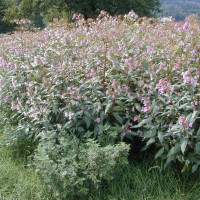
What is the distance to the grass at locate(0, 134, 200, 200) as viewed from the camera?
254 cm

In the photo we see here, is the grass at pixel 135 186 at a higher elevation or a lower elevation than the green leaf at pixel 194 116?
lower

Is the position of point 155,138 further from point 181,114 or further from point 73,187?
point 73,187

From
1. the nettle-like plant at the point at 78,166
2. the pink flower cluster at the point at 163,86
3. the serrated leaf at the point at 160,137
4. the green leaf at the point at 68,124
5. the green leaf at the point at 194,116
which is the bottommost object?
the nettle-like plant at the point at 78,166

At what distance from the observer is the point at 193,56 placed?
296cm

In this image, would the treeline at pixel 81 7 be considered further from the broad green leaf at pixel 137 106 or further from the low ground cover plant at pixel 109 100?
the broad green leaf at pixel 137 106

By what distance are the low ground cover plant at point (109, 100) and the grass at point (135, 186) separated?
14cm

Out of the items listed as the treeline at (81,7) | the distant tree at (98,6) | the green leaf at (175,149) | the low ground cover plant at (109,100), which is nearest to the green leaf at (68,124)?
the low ground cover plant at (109,100)

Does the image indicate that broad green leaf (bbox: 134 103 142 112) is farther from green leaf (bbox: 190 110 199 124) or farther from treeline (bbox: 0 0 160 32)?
treeline (bbox: 0 0 160 32)

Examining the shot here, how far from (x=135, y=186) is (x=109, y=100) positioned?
0.68m

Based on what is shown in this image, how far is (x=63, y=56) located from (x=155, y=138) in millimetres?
1401

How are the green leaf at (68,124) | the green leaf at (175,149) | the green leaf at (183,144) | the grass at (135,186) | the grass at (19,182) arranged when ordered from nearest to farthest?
the green leaf at (183,144) → the green leaf at (175,149) → the grass at (135,186) → the grass at (19,182) → the green leaf at (68,124)

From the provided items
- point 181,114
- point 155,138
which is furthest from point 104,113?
point 181,114

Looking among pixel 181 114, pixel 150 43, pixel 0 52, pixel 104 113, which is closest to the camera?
pixel 181 114

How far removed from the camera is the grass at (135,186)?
2.54 meters
